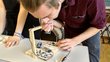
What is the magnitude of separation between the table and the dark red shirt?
164 mm

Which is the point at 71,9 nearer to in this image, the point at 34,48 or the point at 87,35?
the point at 87,35

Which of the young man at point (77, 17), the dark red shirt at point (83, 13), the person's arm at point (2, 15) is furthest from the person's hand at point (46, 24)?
the person's arm at point (2, 15)

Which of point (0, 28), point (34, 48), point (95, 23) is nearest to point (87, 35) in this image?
point (95, 23)

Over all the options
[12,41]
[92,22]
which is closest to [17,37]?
[12,41]

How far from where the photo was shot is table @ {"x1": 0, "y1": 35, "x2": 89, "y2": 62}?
0.97 metres

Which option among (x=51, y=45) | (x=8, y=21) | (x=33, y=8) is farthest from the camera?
(x=8, y=21)

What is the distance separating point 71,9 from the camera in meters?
1.07

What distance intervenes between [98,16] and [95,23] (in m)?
0.04

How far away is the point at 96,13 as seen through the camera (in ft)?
3.43

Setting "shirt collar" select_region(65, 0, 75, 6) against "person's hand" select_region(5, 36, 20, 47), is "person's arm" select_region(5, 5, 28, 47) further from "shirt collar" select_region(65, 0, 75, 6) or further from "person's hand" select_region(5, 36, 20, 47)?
"shirt collar" select_region(65, 0, 75, 6)

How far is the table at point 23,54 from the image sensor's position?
97 cm

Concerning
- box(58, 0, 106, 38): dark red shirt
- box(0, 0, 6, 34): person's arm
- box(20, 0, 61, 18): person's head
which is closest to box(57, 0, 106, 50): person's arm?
box(58, 0, 106, 38): dark red shirt

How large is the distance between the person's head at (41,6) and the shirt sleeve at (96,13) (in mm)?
227

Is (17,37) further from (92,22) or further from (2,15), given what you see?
(92,22)
